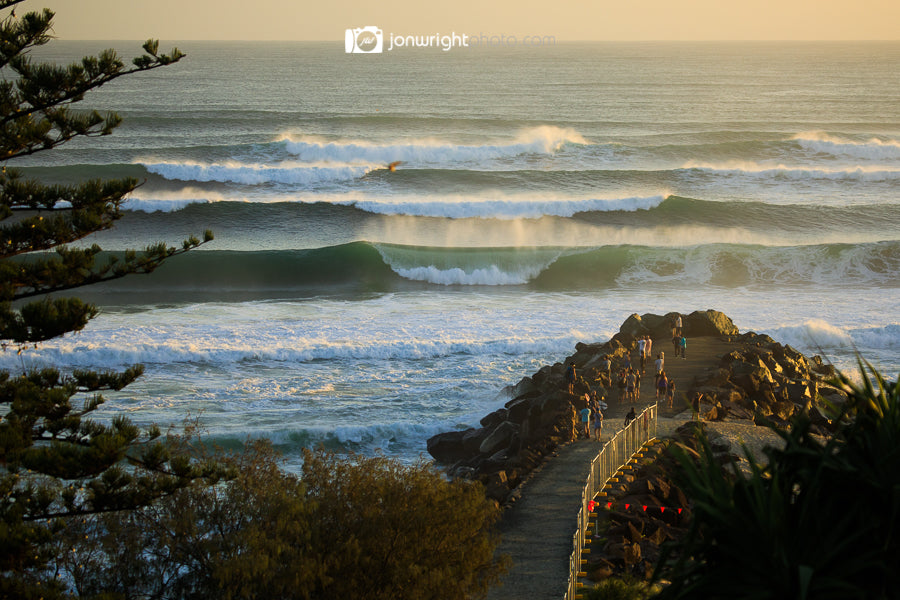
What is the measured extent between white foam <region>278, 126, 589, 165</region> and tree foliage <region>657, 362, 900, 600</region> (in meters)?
44.6

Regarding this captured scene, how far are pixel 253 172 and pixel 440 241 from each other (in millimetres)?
12909

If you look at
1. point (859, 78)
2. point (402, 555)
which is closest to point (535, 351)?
point (402, 555)

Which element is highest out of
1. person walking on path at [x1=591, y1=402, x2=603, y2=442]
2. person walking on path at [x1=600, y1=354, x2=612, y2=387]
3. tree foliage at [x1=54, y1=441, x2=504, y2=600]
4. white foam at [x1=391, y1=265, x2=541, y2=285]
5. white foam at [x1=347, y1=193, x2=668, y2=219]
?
tree foliage at [x1=54, y1=441, x2=504, y2=600]

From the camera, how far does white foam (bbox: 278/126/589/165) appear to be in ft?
163

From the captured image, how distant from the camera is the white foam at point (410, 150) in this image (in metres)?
49.7

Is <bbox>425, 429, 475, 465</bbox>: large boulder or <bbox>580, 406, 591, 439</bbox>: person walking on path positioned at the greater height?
<bbox>580, 406, 591, 439</bbox>: person walking on path

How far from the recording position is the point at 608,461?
13891mm

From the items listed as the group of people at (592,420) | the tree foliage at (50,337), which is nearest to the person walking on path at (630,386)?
the group of people at (592,420)

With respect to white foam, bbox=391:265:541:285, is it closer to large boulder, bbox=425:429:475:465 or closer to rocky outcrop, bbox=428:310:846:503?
rocky outcrop, bbox=428:310:846:503

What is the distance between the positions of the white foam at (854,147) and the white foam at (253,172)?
1053 inches

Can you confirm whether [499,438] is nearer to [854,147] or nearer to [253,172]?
[253,172]

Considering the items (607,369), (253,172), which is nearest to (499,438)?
(607,369)

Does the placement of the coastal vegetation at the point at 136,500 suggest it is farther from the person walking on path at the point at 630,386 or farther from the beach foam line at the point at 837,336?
the beach foam line at the point at 837,336

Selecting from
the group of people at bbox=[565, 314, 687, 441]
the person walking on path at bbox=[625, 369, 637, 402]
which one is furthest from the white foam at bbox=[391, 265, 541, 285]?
the person walking on path at bbox=[625, 369, 637, 402]
